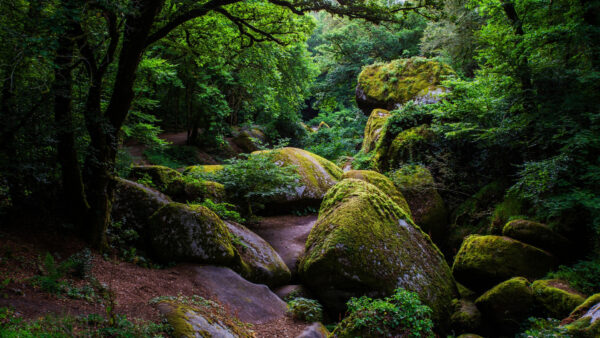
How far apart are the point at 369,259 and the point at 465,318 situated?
2.04 meters

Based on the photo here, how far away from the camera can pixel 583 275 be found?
5488mm

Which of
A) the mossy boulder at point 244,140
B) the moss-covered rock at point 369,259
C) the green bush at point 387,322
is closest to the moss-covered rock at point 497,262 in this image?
the moss-covered rock at point 369,259

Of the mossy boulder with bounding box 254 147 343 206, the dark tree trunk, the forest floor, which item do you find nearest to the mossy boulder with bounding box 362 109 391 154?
the mossy boulder with bounding box 254 147 343 206

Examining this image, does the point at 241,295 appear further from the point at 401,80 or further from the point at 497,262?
the point at 401,80

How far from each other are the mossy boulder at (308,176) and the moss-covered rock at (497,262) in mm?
5006

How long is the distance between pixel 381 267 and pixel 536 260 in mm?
3185

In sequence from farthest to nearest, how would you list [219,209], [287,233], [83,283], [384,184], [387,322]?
1. [384,184]
2. [287,233]
3. [219,209]
4. [387,322]
5. [83,283]

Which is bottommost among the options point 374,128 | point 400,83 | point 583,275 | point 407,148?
point 583,275

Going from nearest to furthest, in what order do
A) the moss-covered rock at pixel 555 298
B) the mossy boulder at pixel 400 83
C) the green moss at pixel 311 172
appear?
the moss-covered rock at pixel 555 298
the green moss at pixel 311 172
the mossy boulder at pixel 400 83

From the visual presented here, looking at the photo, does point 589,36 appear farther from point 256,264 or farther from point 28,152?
point 28,152

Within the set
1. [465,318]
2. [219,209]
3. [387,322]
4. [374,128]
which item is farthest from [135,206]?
[374,128]

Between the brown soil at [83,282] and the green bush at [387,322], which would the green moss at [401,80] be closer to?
the green bush at [387,322]

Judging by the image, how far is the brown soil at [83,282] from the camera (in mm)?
3113

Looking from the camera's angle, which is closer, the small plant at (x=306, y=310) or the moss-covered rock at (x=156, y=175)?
the small plant at (x=306, y=310)
